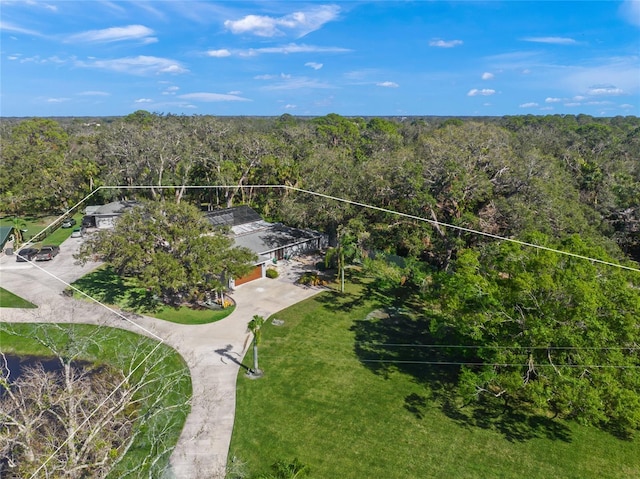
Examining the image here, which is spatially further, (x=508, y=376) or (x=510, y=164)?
(x=510, y=164)

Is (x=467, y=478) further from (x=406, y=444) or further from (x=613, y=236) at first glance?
(x=613, y=236)

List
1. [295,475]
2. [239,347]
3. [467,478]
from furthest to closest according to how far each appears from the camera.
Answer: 1. [239,347]
2. [467,478]
3. [295,475]

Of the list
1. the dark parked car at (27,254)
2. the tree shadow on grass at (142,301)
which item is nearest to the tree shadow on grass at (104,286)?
the tree shadow on grass at (142,301)

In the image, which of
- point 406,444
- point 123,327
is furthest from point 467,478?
point 123,327

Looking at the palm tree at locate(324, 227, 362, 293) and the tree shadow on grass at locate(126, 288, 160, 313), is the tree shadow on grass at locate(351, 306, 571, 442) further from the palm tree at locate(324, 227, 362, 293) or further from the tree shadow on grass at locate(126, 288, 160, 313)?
the tree shadow on grass at locate(126, 288, 160, 313)

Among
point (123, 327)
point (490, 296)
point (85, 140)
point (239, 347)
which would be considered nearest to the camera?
point (490, 296)

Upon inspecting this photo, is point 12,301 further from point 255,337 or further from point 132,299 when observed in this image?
point 255,337

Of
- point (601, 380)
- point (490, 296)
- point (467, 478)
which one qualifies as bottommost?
point (467, 478)

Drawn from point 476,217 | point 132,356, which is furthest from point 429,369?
point 132,356

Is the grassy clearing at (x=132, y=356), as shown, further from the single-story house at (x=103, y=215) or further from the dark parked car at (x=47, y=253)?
the single-story house at (x=103, y=215)
